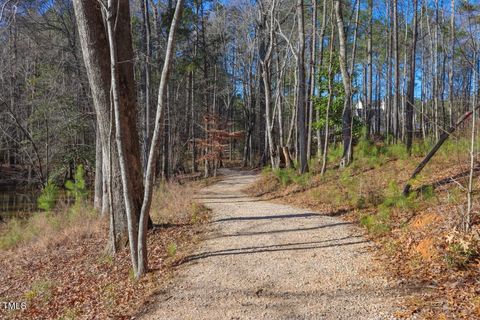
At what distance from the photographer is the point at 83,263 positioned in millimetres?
6738

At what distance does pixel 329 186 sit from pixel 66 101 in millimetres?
12119

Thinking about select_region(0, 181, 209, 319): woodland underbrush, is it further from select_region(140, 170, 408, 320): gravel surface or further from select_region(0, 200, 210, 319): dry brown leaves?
select_region(140, 170, 408, 320): gravel surface

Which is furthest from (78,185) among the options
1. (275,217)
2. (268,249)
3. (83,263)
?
(268,249)

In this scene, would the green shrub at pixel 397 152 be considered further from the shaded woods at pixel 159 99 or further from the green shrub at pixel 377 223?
the green shrub at pixel 377 223

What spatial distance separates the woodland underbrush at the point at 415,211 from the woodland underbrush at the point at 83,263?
134 inches

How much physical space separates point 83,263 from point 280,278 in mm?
3999

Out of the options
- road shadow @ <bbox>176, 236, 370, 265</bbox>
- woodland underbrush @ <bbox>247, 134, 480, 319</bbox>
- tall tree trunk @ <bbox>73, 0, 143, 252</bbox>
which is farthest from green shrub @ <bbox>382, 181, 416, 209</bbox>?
tall tree trunk @ <bbox>73, 0, 143, 252</bbox>

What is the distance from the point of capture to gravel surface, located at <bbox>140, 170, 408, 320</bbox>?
4.07 meters

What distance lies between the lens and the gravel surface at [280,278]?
407 cm

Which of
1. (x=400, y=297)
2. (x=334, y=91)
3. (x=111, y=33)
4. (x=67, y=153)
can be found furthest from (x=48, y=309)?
(x=67, y=153)

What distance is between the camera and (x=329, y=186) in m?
11.2

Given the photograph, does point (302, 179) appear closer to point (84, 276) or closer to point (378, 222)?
point (378, 222)

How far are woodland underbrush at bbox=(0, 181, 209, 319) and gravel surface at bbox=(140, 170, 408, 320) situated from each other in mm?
457

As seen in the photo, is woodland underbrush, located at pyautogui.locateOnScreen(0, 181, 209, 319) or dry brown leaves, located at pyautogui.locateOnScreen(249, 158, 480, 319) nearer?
dry brown leaves, located at pyautogui.locateOnScreen(249, 158, 480, 319)
